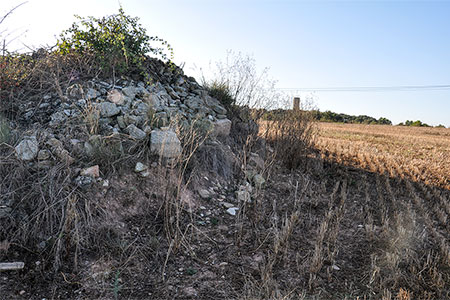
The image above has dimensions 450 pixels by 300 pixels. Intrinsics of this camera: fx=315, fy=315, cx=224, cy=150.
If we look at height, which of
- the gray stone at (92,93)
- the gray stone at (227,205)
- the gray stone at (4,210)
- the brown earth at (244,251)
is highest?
the gray stone at (92,93)

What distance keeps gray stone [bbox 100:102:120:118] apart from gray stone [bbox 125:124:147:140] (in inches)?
16.3

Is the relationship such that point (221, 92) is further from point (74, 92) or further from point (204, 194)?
point (204, 194)

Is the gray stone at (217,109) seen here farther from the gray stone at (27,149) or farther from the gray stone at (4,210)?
the gray stone at (4,210)

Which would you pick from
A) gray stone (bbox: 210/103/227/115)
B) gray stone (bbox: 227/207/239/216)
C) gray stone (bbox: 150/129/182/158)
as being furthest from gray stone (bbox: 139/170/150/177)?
gray stone (bbox: 210/103/227/115)

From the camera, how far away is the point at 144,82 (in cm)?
574

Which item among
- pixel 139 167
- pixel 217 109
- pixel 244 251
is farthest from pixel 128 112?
pixel 244 251

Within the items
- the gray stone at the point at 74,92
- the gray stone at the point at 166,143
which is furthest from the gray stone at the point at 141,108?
the gray stone at the point at 74,92

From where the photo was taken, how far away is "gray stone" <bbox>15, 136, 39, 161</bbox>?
A: 149 inches

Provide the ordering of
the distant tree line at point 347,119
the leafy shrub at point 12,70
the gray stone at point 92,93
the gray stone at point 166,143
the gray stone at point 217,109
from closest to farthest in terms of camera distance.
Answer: the gray stone at point 166,143, the gray stone at point 92,93, the leafy shrub at point 12,70, the gray stone at point 217,109, the distant tree line at point 347,119

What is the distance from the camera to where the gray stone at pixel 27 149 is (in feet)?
12.4

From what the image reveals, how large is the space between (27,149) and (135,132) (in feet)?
4.30

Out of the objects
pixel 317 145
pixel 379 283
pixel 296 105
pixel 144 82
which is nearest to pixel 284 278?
pixel 379 283

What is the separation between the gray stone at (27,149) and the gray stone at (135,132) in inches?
44.7

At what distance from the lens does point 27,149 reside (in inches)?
151
